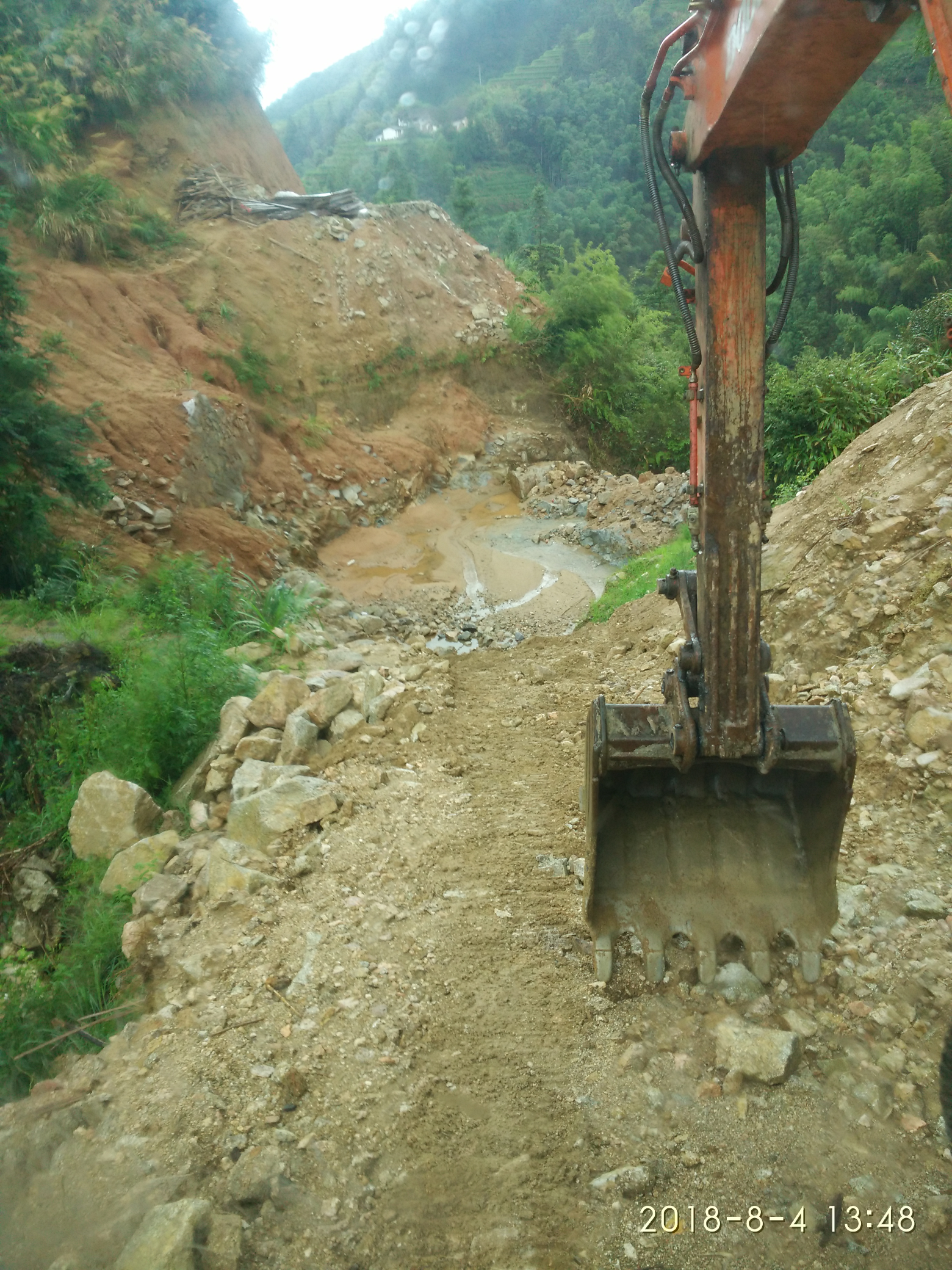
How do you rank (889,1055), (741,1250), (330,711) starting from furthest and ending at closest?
1. (330,711)
2. (889,1055)
3. (741,1250)

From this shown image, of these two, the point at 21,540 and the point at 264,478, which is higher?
the point at 264,478

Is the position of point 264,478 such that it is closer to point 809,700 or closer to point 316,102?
point 809,700

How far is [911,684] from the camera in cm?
390

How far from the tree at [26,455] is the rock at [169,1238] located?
240 inches

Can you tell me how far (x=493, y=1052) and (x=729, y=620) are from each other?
5.20 feet

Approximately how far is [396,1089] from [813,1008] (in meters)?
1.36

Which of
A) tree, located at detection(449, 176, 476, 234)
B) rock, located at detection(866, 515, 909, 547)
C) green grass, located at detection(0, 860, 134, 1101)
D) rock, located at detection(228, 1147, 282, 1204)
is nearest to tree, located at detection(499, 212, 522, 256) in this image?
tree, located at detection(449, 176, 476, 234)

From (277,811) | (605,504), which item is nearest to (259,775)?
(277,811)

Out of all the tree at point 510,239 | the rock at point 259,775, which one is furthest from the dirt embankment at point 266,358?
the tree at point 510,239

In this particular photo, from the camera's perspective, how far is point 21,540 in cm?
710

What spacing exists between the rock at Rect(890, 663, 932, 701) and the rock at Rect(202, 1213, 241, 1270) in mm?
3365

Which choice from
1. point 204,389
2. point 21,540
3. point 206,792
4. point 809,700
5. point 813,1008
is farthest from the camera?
point 204,389

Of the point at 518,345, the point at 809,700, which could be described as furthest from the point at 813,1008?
the point at 518,345

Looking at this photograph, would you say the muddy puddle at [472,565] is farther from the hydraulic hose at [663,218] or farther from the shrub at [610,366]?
the hydraulic hose at [663,218]
